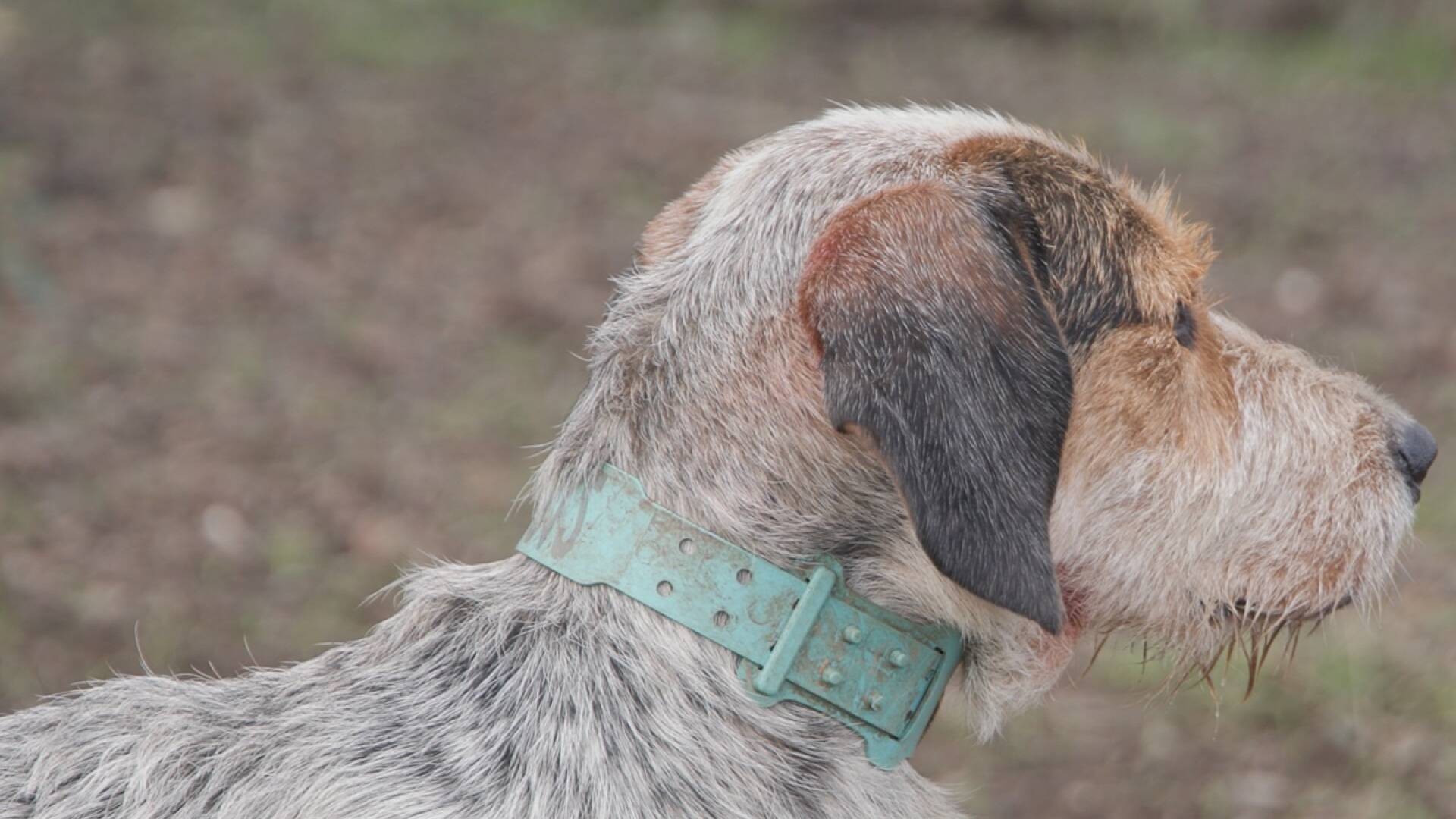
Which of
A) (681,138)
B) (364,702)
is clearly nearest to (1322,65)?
(681,138)

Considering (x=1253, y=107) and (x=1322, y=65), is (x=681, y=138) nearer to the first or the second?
(x=1253, y=107)

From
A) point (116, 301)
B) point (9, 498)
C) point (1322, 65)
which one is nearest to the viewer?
point (9, 498)

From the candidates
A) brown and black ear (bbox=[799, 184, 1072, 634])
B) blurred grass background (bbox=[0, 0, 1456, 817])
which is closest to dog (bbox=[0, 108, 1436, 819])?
brown and black ear (bbox=[799, 184, 1072, 634])

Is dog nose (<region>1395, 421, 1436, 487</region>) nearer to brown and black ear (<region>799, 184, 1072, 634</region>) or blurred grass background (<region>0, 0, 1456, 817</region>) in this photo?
brown and black ear (<region>799, 184, 1072, 634</region>)

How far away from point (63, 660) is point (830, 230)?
3.65 meters

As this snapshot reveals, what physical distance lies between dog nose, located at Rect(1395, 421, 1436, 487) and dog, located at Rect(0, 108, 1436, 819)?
10 mm

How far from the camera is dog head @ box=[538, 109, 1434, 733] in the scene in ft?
8.76

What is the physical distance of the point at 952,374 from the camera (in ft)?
8.77

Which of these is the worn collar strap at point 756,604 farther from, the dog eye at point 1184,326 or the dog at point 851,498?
the dog eye at point 1184,326

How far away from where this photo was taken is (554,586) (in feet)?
9.94

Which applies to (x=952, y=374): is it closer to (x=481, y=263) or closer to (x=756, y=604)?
(x=756, y=604)

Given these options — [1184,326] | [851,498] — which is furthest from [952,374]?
[1184,326]

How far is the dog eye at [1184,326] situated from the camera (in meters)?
3.20

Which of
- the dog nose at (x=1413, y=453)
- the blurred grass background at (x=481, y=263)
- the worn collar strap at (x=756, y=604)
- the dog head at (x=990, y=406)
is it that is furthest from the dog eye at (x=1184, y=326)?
the blurred grass background at (x=481, y=263)
